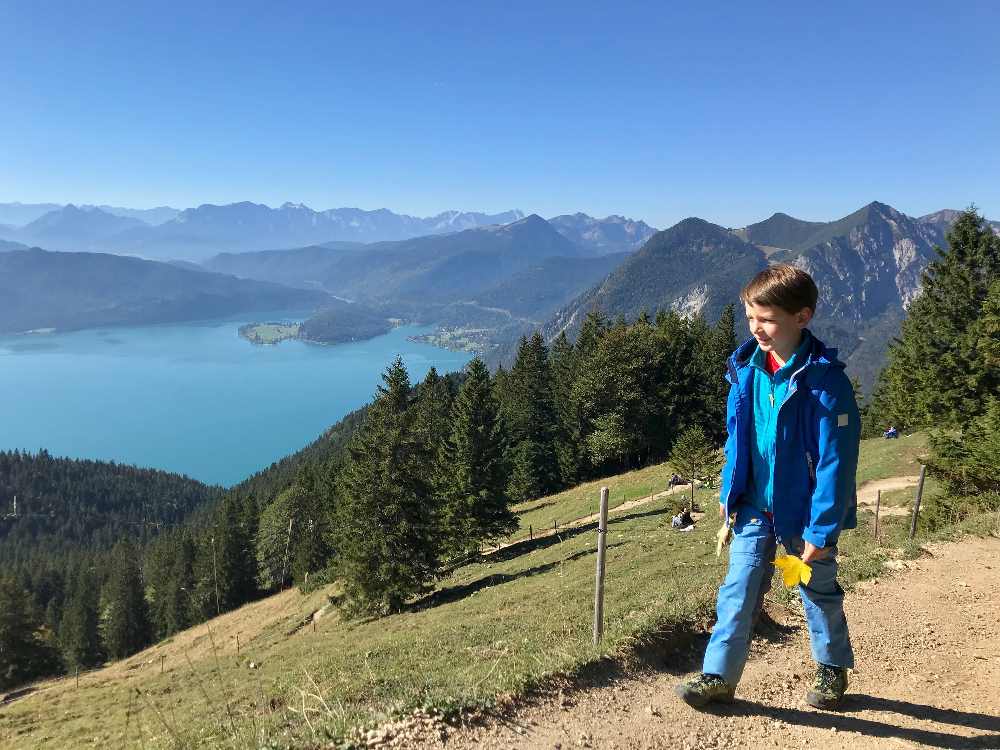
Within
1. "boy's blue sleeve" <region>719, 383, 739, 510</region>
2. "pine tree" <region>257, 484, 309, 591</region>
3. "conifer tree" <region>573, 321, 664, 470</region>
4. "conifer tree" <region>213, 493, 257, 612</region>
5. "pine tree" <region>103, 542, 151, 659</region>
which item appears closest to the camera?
"boy's blue sleeve" <region>719, 383, 739, 510</region>

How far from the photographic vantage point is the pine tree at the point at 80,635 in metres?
68.3

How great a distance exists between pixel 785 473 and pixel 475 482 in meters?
28.3

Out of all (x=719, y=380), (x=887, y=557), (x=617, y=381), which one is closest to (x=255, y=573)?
(x=617, y=381)

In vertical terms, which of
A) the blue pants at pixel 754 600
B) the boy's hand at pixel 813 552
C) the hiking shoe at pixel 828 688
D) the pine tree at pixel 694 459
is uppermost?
the boy's hand at pixel 813 552

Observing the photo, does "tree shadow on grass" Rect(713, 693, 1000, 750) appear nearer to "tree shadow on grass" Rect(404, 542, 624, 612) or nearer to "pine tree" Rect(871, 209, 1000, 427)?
"tree shadow on grass" Rect(404, 542, 624, 612)

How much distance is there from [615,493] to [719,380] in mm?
18443

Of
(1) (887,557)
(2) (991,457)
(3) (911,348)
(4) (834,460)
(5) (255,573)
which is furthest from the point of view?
(5) (255,573)

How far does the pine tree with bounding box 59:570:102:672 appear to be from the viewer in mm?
68312

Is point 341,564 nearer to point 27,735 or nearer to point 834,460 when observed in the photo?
point 27,735

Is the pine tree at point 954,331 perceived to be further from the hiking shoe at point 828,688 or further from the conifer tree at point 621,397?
the hiking shoe at point 828,688

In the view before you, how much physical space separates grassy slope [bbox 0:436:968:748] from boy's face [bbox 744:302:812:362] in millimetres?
3274

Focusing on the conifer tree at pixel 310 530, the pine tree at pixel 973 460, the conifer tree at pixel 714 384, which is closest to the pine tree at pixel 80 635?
the conifer tree at pixel 310 530

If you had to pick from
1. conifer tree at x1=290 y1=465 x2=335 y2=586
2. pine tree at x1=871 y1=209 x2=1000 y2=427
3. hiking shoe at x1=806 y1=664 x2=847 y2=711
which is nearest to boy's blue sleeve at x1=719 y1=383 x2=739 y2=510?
hiking shoe at x1=806 y1=664 x2=847 y2=711

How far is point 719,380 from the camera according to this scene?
164 ft
